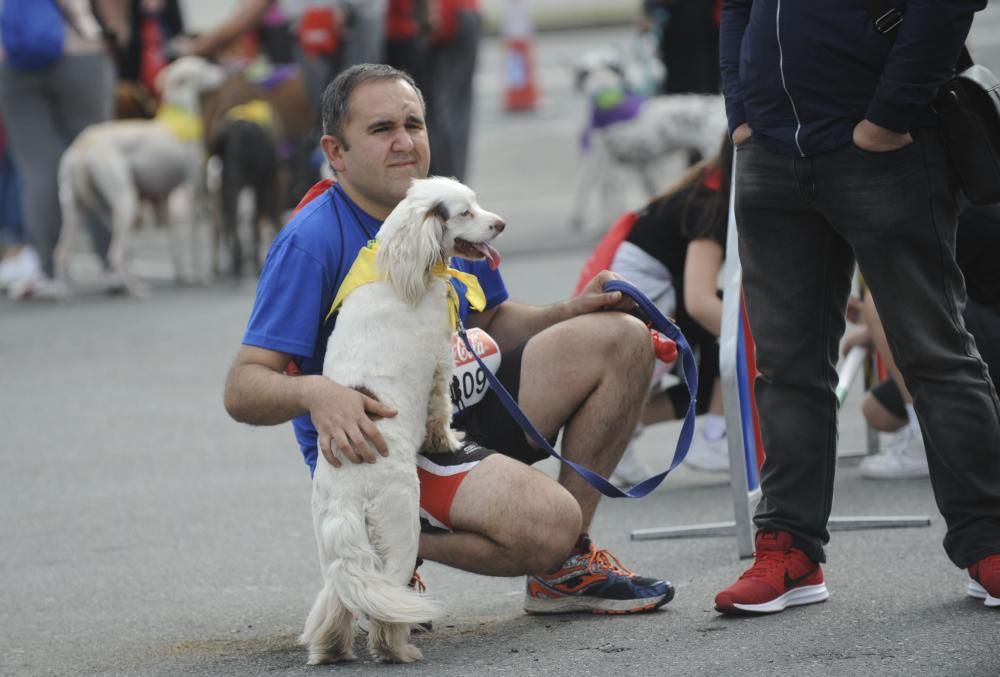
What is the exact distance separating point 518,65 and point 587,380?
15419 millimetres

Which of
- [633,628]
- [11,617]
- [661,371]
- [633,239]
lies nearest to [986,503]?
[633,628]

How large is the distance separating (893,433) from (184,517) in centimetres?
245

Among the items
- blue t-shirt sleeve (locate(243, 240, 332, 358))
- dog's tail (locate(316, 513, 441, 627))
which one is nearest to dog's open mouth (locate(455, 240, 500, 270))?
blue t-shirt sleeve (locate(243, 240, 332, 358))

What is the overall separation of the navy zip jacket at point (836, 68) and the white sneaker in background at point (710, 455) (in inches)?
86.4

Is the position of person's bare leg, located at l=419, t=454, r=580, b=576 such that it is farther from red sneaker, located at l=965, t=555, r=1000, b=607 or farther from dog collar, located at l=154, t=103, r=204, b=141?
dog collar, located at l=154, t=103, r=204, b=141

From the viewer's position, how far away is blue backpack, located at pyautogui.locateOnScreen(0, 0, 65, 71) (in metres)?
9.84

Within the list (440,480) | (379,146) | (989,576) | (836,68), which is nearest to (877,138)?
(836,68)

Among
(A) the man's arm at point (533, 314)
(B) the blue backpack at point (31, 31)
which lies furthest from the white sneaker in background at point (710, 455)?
(B) the blue backpack at point (31, 31)

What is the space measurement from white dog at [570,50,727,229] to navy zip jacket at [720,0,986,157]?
22.5 feet

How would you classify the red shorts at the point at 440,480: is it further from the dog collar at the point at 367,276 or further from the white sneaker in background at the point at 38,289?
the white sneaker in background at the point at 38,289

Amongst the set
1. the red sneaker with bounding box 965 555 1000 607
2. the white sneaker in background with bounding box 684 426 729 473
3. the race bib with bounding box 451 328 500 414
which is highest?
the race bib with bounding box 451 328 500 414

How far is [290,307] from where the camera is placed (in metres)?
3.77

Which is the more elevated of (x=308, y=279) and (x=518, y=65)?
(x=308, y=279)

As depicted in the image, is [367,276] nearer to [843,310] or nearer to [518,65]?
[843,310]
